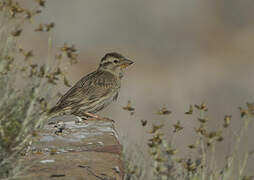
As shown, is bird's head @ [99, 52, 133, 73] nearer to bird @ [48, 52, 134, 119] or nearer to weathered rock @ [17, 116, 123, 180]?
bird @ [48, 52, 134, 119]

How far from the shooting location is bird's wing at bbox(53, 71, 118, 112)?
8375mm

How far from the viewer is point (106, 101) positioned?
8766mm

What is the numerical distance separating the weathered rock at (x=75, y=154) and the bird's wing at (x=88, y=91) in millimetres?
1132

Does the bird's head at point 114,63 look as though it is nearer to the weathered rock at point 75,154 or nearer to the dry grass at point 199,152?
the weathered rock at point 75,154

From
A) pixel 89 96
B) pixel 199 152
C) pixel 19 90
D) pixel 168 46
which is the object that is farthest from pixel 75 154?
pixel 168 46

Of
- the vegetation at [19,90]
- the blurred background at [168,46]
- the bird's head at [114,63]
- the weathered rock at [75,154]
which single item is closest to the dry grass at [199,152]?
the weathered rock at [75,154]

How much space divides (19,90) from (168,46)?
18.6m

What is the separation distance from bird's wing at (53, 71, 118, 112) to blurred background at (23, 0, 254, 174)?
6590 mm

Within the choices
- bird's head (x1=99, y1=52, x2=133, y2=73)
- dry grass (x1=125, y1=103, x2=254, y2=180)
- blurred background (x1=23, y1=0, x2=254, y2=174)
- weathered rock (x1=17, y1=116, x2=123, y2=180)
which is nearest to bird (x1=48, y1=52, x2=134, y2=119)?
bird's head (x1=99, y1=52, x2=133, y2=73)

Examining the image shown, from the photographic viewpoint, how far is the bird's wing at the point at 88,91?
8.38 meters

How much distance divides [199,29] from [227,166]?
2107 cm

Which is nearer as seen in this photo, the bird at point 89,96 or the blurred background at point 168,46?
the bird at point 89,96

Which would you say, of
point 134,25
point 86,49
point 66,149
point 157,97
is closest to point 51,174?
point 66,149

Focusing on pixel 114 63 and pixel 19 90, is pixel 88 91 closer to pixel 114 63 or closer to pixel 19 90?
pixel 114 63
